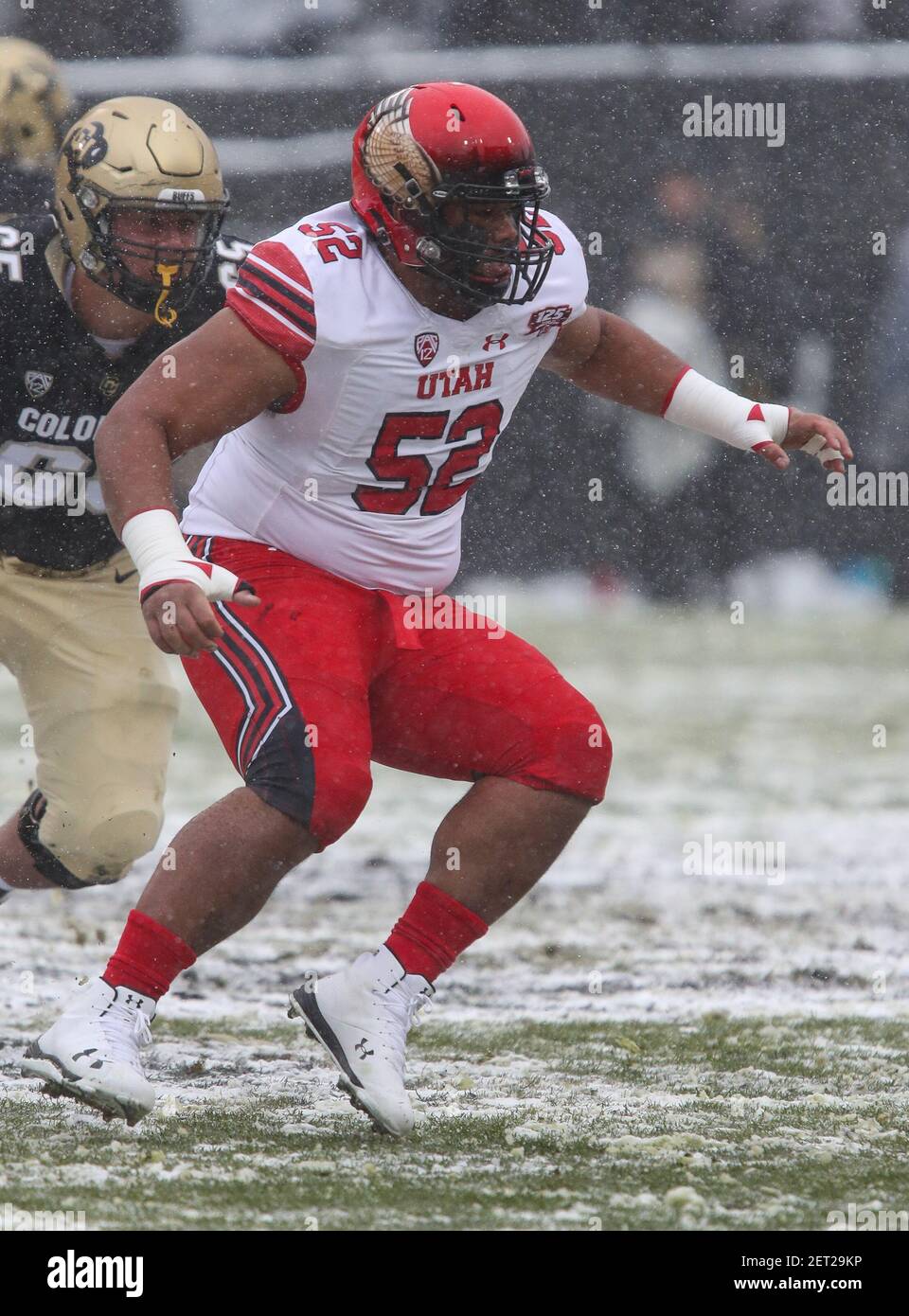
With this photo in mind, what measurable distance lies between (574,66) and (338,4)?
1123mm

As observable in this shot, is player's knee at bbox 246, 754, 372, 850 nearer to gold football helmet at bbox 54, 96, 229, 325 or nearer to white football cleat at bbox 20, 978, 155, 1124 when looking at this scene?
white football cleat at bbox 20, 978, 155, 1124

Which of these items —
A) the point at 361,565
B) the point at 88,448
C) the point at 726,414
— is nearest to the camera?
the point at 361,565

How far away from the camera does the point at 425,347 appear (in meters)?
2.97

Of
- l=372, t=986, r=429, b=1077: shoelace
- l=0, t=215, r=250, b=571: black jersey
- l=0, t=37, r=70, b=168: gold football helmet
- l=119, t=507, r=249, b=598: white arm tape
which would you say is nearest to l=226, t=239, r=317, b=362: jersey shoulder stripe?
l=119, t=507, r=249, b=598: white arm tape

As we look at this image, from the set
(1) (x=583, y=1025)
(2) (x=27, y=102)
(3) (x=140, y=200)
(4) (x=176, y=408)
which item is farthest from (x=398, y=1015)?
(2) (x=27, y=102)

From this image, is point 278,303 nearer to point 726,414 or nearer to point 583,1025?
point 726,414

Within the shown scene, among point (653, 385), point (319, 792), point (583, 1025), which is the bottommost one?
point (583, 1025)

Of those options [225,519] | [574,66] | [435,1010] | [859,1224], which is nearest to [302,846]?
[225,519]

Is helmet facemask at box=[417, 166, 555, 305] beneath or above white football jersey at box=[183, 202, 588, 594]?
above

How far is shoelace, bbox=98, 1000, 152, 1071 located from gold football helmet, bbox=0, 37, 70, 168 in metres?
2.39

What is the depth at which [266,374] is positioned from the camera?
282 centimetres

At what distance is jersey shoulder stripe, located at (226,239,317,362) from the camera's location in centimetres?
281

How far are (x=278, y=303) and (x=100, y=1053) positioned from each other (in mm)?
1172
